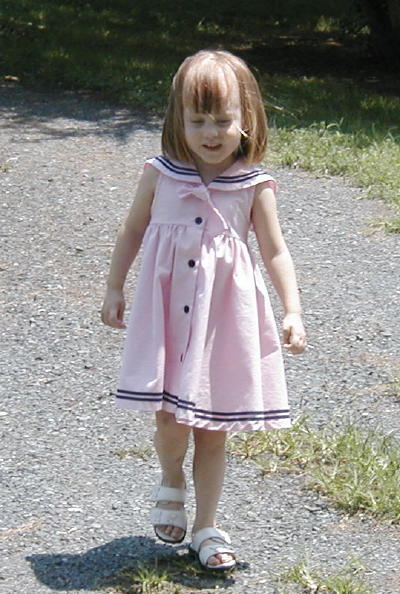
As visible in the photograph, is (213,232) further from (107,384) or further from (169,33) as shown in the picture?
(169,33)

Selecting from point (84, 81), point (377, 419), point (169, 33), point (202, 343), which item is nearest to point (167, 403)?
point (202, 343)

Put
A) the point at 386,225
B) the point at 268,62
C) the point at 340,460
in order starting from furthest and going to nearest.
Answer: the point at 268,62 < the point at 386,225 < the point at 340,460

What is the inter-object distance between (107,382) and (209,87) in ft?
6.09

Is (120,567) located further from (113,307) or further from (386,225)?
(386,225)

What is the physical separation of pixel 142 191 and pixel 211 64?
1.29 ft

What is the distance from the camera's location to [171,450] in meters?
3.39

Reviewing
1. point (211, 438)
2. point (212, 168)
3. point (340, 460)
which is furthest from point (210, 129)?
point (340, 460)

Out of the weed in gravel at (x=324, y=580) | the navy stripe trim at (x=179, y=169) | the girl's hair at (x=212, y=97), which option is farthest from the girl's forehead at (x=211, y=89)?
the weed in gravel at (x=324, y=580)

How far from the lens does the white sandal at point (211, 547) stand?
3301 millimetres

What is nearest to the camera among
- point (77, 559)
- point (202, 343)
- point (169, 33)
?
point (202, 343)

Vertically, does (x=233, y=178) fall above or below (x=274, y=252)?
above

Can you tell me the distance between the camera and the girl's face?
3193 millimetres

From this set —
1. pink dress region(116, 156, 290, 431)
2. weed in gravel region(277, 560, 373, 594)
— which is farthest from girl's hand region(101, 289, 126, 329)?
weed in gravel region(277, 560, 373, 594)

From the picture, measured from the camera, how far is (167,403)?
3.25 metres
